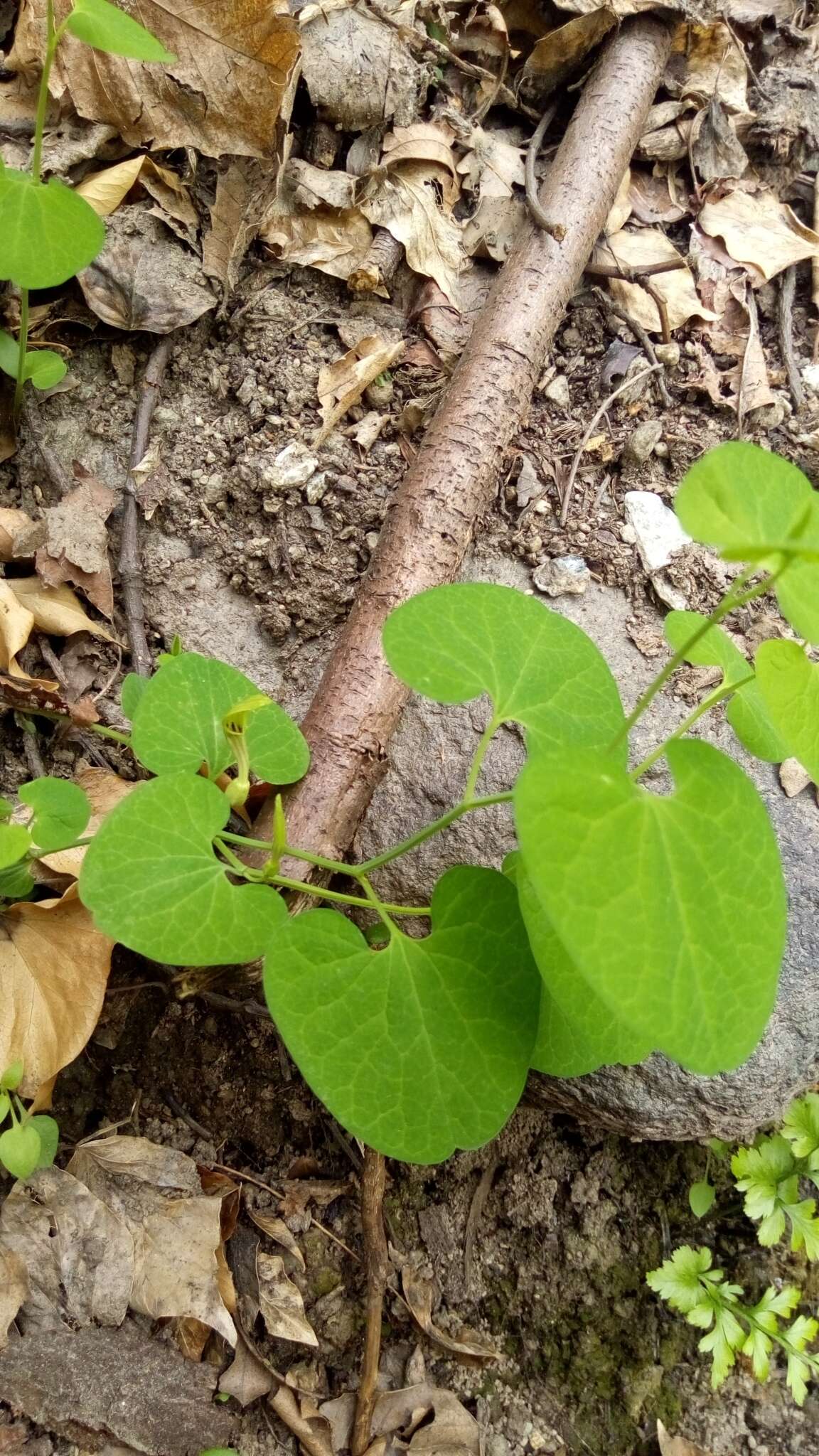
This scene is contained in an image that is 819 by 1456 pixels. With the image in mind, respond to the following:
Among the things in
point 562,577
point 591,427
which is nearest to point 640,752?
point 562,577

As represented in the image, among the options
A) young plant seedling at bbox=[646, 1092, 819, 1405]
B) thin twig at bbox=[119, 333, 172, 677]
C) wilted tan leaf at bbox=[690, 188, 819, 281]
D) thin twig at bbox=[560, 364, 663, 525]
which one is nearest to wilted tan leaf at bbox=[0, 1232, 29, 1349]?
thin twig at bbox=[119, 333, 172, 677]

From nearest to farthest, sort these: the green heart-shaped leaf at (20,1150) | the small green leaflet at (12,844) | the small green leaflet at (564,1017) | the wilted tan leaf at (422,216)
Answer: the small green leaflet at (564,1017) < the small green leaflet at (12,844) < the green heart-shaped leaf at (20,1150) < the wilted tan leaf at (422,216)

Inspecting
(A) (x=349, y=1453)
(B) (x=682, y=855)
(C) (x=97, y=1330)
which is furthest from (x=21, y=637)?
(A) (x=349, y=1453)

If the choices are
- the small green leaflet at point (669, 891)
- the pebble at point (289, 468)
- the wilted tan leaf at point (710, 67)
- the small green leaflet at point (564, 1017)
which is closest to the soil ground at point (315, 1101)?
the pebble at point (289, 468)

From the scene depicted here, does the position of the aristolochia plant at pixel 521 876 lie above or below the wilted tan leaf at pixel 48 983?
above

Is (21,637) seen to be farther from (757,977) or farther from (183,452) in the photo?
(757,977)

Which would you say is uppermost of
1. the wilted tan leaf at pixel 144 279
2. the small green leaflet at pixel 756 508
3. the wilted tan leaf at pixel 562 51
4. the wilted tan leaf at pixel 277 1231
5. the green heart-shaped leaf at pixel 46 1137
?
the wilted tan leaf at pixel 562 51

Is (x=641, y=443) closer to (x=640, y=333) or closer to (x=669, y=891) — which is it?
(x=640, y=333)

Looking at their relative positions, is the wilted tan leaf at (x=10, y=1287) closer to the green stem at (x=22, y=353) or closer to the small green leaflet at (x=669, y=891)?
the small green leaflet at (x=669, y=891)

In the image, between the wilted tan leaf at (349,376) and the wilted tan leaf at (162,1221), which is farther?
the wilted tan leaf at (349,376)
